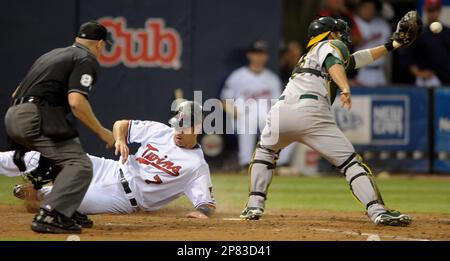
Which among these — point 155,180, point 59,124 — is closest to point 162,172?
point 155,180

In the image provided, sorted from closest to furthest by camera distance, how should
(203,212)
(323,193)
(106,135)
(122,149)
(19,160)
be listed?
(106,135) → (122,149) → (19,160) → (203,212) → (323,193)

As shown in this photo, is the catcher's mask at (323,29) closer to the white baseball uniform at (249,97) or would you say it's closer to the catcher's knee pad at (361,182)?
the catcher's knee pad at (361,182)

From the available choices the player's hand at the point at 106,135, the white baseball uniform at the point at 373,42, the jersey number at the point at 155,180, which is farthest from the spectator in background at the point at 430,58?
the player's hand at the point at 106,135

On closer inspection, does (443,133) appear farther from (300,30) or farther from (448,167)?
(300,30)

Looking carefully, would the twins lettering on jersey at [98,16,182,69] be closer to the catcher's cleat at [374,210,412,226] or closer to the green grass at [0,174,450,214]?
the green grass at [0,174,450,214]

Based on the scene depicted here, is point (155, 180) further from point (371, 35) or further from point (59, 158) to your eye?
point (371, 35)
